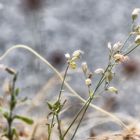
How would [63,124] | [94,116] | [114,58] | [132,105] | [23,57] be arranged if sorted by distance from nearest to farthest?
[114,58] < [63,124] < [94,116] < [132,105] < [23,57]

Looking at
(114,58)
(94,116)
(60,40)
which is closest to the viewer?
(114,58)

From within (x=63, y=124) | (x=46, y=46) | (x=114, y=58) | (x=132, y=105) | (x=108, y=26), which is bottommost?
(x=114, y=58)

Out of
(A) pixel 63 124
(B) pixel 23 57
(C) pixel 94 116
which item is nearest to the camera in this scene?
(A) pixel 63 124

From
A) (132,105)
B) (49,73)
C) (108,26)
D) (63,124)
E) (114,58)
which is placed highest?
(108,26)

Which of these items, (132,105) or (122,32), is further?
(122,32)

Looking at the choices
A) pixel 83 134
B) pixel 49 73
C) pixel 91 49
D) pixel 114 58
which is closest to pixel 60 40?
pixel 91 49

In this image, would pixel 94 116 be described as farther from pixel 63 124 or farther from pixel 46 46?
pixel 46 46

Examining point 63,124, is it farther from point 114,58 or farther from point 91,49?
point 91,49

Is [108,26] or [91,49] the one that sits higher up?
[108,26]

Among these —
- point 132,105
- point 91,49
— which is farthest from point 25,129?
point 91,49
